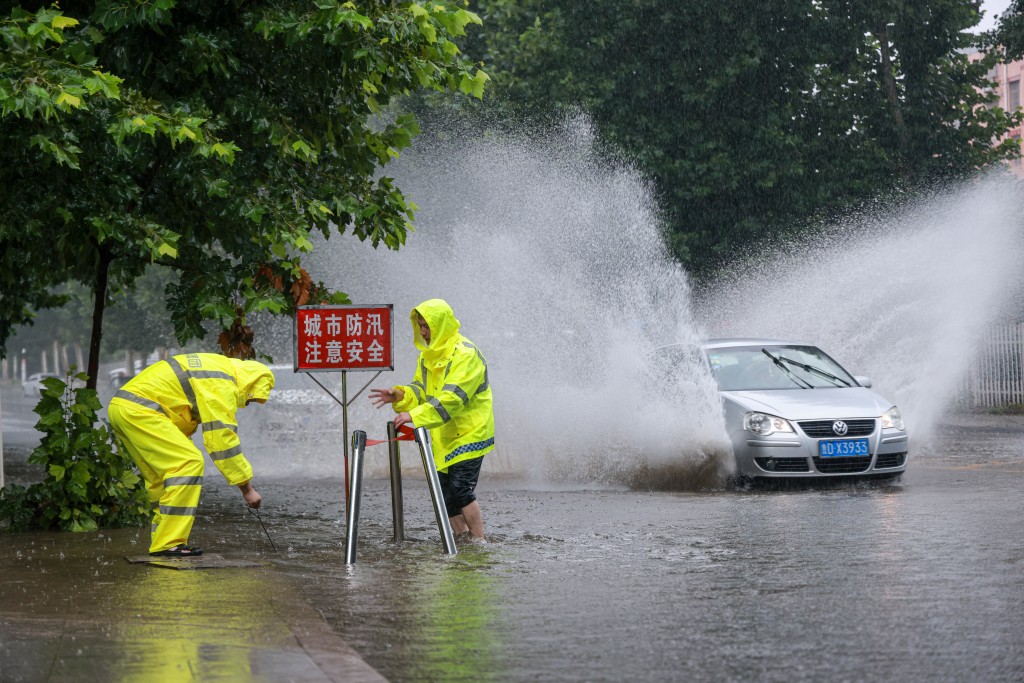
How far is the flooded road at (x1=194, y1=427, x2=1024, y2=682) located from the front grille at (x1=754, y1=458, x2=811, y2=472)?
195mm

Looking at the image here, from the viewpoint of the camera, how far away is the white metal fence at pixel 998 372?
27875 mm

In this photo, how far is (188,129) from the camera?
9945 mm

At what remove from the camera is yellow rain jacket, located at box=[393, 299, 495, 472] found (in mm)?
9539

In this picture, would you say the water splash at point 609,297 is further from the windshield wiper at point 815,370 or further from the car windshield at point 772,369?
the windshield wiper at point 815,370

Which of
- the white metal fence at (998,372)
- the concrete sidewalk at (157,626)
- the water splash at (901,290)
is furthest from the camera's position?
the white metal fence at (998,372)

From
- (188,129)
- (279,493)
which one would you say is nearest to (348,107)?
(188,129)

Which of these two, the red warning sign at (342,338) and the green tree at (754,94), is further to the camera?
the green tree at (754,94)

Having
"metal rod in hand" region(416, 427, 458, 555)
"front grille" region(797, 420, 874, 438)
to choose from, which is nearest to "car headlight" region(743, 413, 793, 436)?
"front grille" region(797, 420, 874, 438)

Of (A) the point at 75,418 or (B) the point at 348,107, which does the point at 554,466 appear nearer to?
(B) the point at 348,107

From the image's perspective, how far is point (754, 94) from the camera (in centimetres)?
2900

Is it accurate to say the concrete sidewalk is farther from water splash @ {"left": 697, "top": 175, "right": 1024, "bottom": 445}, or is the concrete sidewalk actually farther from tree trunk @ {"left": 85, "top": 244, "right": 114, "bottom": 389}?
water splash @ {"left": 697, "top": 175, "right": 1024, "bottom": 445}

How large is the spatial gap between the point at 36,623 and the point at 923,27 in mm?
25923

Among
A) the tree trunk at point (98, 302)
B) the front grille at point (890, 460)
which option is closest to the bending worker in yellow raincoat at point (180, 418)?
the tree trunk at point (98, 302)

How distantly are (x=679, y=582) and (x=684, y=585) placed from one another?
4.6 inches
